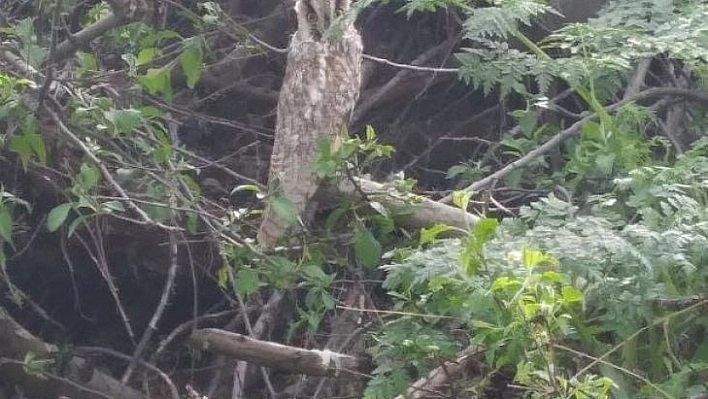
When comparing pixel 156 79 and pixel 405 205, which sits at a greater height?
pixel 156 79

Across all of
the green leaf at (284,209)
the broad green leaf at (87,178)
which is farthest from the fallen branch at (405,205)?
the broad green leaf at (87,178)

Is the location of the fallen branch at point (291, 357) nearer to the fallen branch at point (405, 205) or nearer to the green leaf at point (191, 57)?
the fallen branch at point (405, 205)

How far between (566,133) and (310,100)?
1.75ft

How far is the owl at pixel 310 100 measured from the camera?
7.00 feet

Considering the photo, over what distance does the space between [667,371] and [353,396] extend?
0.65 m

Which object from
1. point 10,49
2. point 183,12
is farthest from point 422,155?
point 10,49

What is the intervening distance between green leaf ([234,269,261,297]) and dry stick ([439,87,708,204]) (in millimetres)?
443

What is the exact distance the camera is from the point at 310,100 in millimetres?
2186

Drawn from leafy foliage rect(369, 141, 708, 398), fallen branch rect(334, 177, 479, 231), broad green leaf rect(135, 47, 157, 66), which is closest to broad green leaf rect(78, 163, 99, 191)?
broad green leaf rect(135, 47, 157, 66)

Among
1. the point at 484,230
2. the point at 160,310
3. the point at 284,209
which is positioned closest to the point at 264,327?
the point at 160,310

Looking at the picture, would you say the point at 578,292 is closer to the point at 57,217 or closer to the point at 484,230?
the point at 484,230

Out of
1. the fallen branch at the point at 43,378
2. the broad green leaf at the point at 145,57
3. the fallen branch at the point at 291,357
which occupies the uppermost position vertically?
the broad green leaf at the point at 145,57

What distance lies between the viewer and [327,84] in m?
2.19

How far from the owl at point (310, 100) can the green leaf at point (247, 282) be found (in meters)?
0.18
